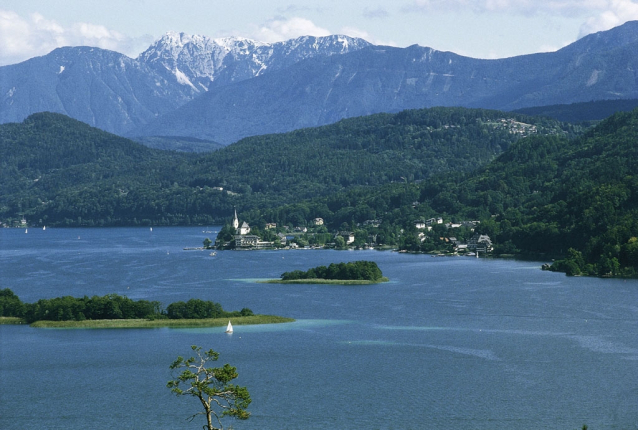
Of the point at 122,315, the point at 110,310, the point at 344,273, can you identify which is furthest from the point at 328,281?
the point at 110,310

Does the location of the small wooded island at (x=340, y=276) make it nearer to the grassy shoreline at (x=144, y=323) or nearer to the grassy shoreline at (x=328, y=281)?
the grassy shoreline at (x=328, y=281)

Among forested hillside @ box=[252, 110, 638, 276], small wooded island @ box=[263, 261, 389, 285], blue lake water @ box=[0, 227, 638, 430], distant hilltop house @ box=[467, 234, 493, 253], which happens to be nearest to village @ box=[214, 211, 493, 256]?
distant hilltop house @ box=[467, 234, 493, 253]

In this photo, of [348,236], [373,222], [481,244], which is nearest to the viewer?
[481,244]

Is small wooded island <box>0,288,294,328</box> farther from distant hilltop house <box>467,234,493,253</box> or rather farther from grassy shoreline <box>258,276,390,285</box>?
distant hilltop house <box>467,234,493,253</box>

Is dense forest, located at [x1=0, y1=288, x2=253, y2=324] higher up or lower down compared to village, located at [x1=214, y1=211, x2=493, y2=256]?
lower down

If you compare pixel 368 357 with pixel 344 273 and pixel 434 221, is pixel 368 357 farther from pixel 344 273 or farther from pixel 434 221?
pixel 434 221

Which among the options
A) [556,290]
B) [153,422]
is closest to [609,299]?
[556,290]
